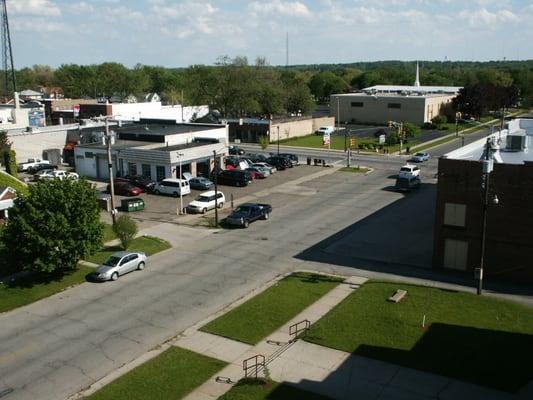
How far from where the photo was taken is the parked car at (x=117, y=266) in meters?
31.3

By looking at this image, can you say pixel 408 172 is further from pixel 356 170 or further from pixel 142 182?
pixel 142 182

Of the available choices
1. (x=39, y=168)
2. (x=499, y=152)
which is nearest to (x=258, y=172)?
(x=39, y=168)

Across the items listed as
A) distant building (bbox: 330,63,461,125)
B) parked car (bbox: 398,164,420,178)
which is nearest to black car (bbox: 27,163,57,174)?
parked car (bbox: 398,164,420,178)

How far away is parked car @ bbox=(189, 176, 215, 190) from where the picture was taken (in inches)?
2159

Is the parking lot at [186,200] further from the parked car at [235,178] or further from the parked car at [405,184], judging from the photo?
the parked car at [405,184]

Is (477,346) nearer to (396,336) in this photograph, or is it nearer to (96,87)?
(396,336)

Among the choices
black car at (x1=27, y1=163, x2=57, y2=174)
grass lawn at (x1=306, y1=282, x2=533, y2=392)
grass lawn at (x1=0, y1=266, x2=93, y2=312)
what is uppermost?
black car at (x1=27, y1=163, x2=57, y2=174)

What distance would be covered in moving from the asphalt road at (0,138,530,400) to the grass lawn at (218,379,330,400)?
Result: 540cm

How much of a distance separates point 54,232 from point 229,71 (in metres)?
82.2

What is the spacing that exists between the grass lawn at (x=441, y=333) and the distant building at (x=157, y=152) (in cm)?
3240

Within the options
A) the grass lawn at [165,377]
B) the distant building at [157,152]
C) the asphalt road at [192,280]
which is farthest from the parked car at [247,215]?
the grass lawn at [165,377]

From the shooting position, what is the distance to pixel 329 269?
32.9 m

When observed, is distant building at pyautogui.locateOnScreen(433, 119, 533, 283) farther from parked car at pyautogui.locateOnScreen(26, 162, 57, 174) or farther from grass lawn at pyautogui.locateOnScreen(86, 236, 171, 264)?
parked car at pyautogui.locateOnScreen(26, 162, 57, 174)

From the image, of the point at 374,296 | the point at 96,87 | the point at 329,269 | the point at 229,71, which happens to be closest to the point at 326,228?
the point at 329,269
